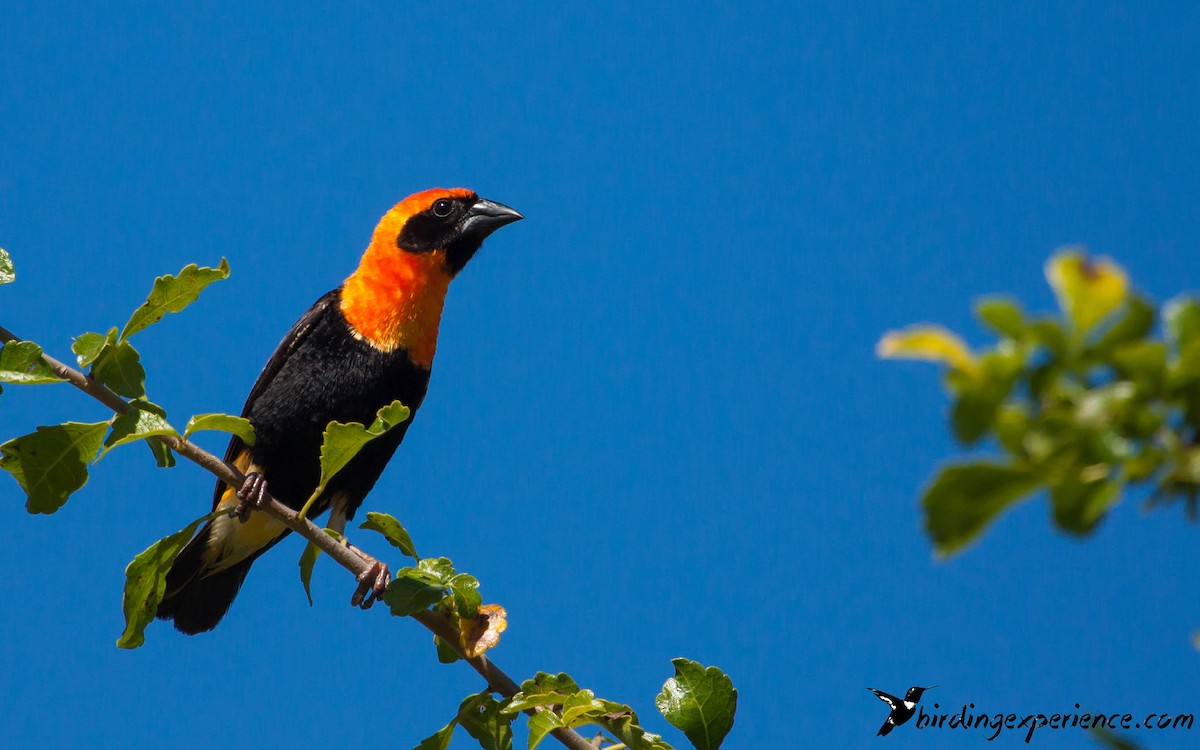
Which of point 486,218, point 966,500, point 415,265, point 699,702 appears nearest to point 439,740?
point 699,702

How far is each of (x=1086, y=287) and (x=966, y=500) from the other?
16 centimetres

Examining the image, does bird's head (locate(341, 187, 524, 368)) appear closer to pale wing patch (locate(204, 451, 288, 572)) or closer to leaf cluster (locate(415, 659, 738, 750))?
pale wing patch (locate(204, 451, 288, 572))

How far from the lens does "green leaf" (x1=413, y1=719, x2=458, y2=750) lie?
2.63 m

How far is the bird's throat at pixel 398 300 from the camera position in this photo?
16.3 ft

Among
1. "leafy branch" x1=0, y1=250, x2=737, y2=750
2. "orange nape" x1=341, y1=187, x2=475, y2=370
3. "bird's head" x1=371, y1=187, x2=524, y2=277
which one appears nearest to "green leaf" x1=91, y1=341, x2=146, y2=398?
"leafy branch" x1=0, y1=250, x2=737, y2=750

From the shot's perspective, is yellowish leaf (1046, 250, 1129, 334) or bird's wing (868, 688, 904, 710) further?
bird's wing (868, 688, 904, 710)

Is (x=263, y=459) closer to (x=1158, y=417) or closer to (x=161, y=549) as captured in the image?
(x=161, y=549)

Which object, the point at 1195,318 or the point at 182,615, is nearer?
the point at 1195,318

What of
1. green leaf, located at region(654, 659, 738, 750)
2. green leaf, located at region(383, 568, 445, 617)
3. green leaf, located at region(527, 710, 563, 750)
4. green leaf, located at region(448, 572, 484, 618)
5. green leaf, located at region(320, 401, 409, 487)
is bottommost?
green leaf, located at region(527, 710, 563, 750)

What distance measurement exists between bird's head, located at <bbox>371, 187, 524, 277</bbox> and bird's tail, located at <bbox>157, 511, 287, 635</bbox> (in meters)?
1.53

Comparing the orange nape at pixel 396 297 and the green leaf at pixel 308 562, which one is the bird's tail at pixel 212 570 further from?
the green leaf at pixel 308 562

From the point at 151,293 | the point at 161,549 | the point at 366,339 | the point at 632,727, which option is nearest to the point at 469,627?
Answer: the point at 632,727

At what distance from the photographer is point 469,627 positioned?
270 centimetres

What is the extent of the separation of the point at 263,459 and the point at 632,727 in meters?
2.65
